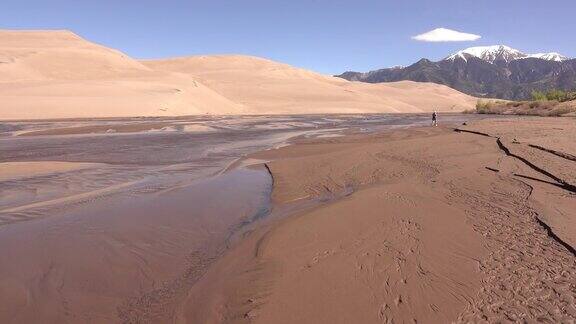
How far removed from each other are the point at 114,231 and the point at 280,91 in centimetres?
7253

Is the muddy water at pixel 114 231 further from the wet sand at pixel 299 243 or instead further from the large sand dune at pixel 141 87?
the large sand dune at pixel 141 87

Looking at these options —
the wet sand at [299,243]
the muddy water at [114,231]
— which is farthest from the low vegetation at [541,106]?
the muddy water at [114,231]

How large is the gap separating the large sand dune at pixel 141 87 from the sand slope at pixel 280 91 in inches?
6.6

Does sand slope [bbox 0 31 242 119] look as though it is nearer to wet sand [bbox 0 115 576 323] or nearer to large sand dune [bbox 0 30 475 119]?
large sand dune [bbox 0 30 475 119]

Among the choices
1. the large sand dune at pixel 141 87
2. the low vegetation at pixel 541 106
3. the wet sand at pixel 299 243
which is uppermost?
the large sand dune at pixel 141 87

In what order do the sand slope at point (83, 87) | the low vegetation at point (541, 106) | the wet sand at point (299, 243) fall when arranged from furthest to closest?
the sand slope at point (83, 87), the low vegetation at point (541, 106), the wet sand at point (299, 243)

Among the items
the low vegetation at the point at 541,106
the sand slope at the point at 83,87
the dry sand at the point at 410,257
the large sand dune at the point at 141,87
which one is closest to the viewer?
the dry sand at the point at 410,257

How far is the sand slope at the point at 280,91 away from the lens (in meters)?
68.8

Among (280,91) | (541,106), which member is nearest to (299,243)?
(541,106)

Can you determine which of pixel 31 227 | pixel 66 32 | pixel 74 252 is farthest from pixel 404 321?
pixel 66 32

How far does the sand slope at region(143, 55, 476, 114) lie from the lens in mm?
68844

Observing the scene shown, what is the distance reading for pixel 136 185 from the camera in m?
10.5

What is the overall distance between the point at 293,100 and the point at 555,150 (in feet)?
203

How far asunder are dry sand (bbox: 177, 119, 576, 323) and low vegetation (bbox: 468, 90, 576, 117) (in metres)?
35.9
